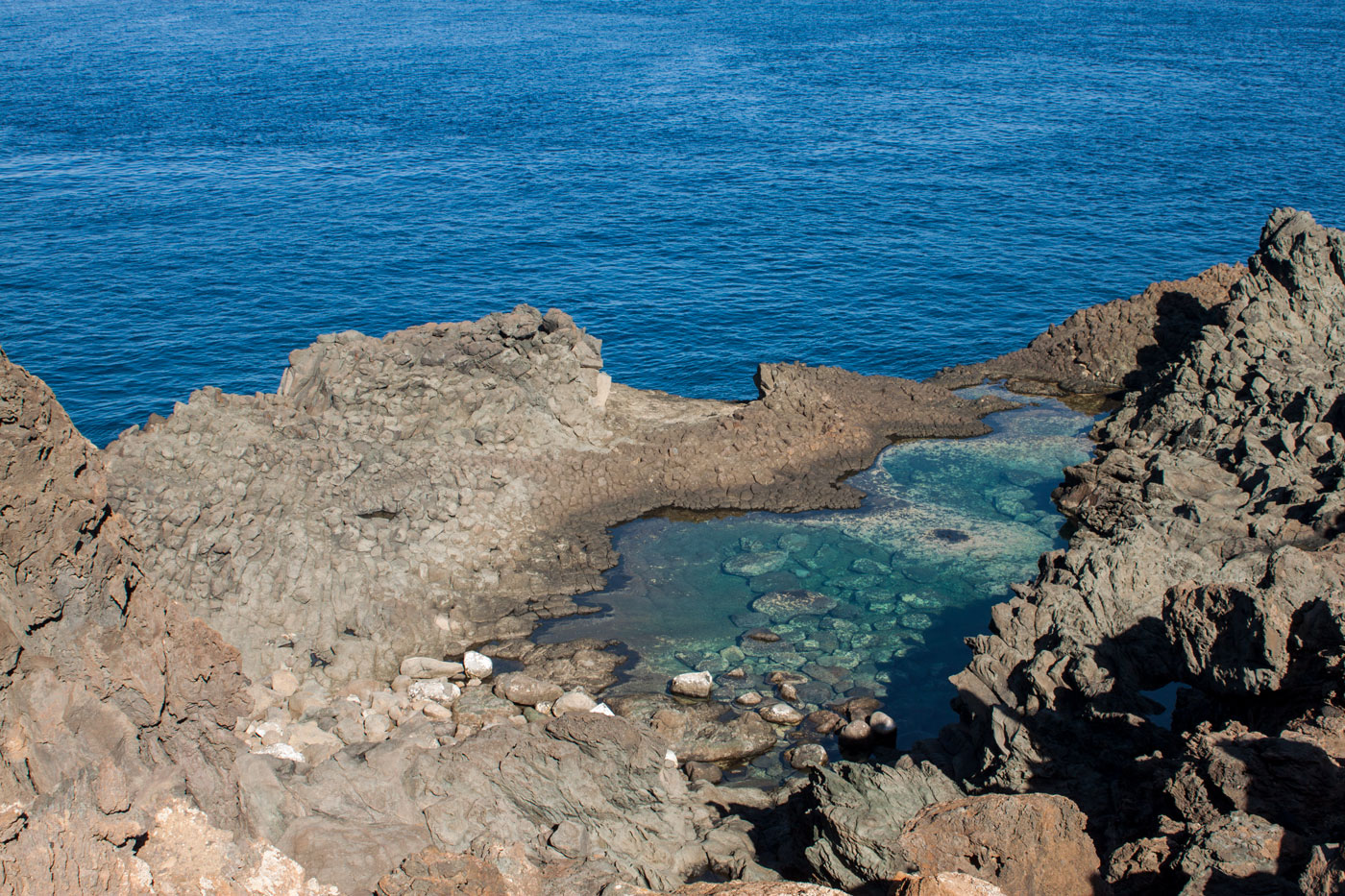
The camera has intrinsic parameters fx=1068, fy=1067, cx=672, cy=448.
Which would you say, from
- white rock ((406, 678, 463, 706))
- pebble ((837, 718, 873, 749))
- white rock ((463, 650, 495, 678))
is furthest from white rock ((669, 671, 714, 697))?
white rock ((406, 678, 463, 706))

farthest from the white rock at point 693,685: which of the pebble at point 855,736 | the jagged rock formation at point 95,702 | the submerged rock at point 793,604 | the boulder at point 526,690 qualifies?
the jagged rock formation at point 95,702

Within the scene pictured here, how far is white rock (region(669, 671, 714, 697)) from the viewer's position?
914 inches

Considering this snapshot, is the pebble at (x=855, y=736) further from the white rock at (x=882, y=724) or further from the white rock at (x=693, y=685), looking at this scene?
the white rock at (x=693, y=685)

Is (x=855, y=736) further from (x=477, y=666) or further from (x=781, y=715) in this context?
(x=477, y=666)

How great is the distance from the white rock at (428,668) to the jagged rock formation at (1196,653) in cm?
1068

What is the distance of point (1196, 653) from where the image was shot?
16.6 metres

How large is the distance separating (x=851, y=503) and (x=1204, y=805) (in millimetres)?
18063

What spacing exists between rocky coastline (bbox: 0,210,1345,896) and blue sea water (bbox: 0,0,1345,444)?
14288 millimetres

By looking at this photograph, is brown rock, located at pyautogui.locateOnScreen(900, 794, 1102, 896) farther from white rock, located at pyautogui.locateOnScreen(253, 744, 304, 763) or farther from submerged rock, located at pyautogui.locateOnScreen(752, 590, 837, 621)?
submerged rock, located at pyautogui.locateOnScreen(752, 590, 837, 621)

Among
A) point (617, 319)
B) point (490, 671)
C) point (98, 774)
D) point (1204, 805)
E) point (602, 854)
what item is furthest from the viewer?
point (617, 319)

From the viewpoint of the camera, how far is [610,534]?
29906mm

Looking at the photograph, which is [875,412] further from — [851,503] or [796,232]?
[796,232]

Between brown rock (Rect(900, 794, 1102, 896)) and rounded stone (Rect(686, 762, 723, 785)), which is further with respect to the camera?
rounded stone (Rect(686, 762, 723, 785))

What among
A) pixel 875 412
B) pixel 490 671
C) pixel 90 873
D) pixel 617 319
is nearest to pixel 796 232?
pixel 617 319
